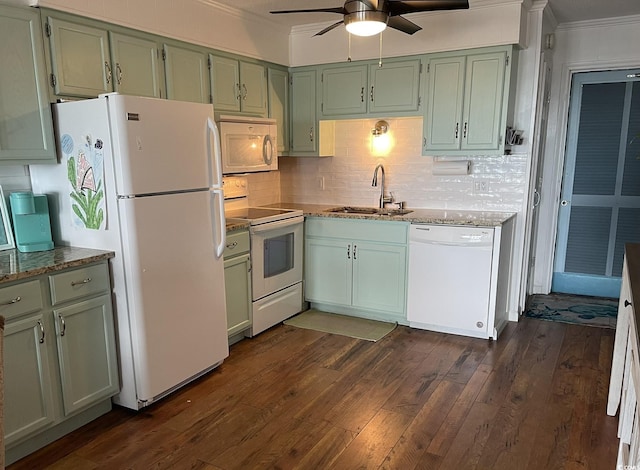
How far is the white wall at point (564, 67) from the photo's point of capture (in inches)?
161

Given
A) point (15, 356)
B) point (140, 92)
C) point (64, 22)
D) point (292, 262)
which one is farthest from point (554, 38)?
point (15, 356)

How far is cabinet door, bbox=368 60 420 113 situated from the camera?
3883 mm

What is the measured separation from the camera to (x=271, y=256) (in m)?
3.79

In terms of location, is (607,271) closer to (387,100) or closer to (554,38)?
(554,38)

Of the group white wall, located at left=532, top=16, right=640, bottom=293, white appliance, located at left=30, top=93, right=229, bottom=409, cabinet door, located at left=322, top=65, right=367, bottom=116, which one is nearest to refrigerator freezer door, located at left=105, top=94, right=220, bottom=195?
white appliance, located at left=30, top=93, right=229, bottom=409

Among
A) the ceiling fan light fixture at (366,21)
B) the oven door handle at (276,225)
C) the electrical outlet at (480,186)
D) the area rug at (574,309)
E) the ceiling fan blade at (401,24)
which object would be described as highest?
the ceiling fan blade at (401,24)

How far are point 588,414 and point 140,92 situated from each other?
322 centimetres

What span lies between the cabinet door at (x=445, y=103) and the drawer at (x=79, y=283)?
2.65m

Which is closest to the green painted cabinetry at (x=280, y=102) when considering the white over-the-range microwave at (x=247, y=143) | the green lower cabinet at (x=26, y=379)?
the white over-the-range microwave at (x=247, y=143)

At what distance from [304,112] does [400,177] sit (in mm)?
1062

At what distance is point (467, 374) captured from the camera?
3.08 metres

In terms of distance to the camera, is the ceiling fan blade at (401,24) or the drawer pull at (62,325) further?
the ceiling fan blade at (401,24)

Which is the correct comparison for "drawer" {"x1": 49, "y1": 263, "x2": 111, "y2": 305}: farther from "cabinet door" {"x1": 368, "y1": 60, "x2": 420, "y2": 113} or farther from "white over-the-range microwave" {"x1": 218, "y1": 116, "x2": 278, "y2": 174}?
"cabinet door" {"x1": 368, "y1": 60, "x2": 420, "y2": 113}

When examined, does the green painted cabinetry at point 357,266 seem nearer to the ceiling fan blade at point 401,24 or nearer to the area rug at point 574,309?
the area rug at point 574,309
